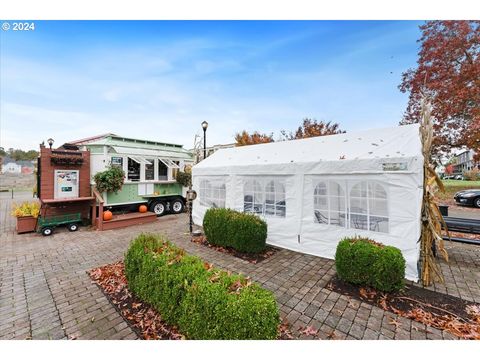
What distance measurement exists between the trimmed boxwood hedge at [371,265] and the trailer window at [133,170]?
9.16m

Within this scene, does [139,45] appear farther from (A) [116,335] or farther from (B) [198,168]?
(A) [116,335]

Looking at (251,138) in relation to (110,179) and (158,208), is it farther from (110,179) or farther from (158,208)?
(110,179)

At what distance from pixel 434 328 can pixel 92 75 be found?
31.9 ft

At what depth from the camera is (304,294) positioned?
11.4ft

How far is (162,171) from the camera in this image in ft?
35.1

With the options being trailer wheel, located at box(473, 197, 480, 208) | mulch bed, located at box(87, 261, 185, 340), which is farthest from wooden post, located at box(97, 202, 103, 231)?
trailer wheel, located at box(473, 197, 480, 208)

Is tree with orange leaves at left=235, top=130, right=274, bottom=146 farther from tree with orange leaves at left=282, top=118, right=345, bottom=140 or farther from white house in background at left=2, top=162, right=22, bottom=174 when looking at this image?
white house in background at left=2, top=162, right=22, bottom=174

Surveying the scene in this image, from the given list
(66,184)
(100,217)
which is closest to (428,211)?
(100,217)

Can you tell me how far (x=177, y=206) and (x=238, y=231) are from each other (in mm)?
6891

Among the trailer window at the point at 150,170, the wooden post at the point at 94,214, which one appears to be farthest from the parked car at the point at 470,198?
the wooden post at the point at 94,214

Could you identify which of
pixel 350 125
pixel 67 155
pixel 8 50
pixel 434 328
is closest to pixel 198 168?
pixel 67 155

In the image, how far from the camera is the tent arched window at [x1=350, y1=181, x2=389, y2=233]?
14.2 feet

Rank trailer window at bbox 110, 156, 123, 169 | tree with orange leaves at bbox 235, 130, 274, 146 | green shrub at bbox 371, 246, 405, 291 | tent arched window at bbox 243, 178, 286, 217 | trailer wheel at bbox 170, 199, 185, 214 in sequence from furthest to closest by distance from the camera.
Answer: tree with orange leaves at bbox 235, 130, 274, 146, trailer wheel at bbox 170, 199, 185, 214, trailer window at bbox 110, 156, 123, 169, tent arched window at bbox 243, 178, 286, 217, green shrub at bbox 371, 246, 405, 291

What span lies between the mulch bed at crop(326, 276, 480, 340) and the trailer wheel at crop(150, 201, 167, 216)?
872 cm
